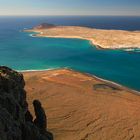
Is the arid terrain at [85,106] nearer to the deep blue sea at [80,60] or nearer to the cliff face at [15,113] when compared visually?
the deep blue sea at [80,60]

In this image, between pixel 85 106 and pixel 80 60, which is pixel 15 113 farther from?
pixel 80 60

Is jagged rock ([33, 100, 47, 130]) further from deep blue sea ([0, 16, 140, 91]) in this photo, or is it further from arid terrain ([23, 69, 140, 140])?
deep blue sea ([0, 16, 140, 91])

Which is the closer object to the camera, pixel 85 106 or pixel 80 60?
pixel 85 106

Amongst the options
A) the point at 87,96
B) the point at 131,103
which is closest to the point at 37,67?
the point at 87,96

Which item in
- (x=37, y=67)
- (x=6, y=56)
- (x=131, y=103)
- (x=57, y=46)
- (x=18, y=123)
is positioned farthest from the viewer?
(x=57, y=46)

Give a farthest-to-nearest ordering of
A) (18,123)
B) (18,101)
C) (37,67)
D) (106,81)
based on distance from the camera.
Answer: (37,67), (106,81), (18,101), (18,123)

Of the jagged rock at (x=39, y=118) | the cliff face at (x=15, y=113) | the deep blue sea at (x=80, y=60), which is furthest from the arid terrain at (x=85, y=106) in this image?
the cliff face at (x=15, y=113)

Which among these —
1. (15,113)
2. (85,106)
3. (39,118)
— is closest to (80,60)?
(85,106)

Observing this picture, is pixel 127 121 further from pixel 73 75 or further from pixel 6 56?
pixel 6 56
